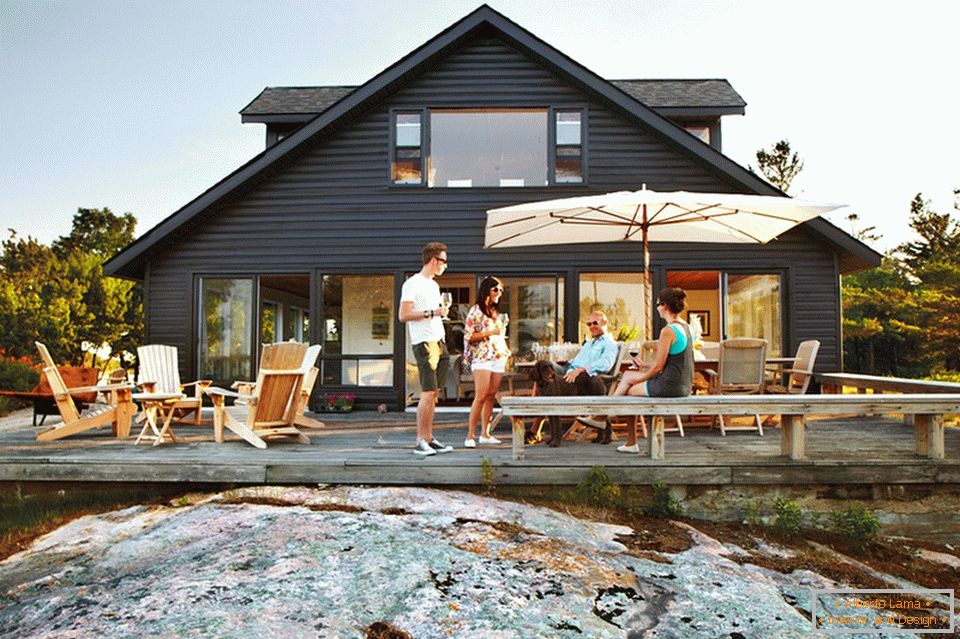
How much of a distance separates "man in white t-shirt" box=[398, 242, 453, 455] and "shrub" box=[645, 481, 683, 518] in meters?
1.67

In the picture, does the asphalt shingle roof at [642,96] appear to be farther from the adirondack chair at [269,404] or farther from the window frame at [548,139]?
the adirondack chair at [269,404]

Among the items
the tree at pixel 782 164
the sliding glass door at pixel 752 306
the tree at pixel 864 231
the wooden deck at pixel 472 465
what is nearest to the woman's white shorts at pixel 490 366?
the wooden deck at pixel 472 465

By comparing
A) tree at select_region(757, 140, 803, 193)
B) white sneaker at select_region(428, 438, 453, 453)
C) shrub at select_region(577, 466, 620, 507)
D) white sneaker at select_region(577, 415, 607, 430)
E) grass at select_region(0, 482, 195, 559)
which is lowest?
grass at select_region(0, 482, 195, 559)

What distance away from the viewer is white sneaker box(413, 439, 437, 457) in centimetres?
487

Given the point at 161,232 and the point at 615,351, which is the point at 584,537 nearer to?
the point at 615,351

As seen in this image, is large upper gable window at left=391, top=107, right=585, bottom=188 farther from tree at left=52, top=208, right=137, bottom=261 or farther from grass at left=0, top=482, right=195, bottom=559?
tree at left=52, top=208, right=137, bottom=261

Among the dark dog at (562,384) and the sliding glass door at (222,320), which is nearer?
the dark dog at (562,384)

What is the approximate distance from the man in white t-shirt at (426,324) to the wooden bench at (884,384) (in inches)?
172

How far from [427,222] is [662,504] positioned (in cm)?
562

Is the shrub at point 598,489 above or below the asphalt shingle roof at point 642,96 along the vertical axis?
below

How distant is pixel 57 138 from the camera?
19328mm

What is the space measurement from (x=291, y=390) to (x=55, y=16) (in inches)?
393

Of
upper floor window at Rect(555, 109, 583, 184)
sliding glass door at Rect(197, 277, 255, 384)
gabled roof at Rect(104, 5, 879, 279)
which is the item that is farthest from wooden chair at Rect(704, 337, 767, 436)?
sliding glass door at Rect(197, 277, 255, 384)

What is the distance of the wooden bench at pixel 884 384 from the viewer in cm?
549
